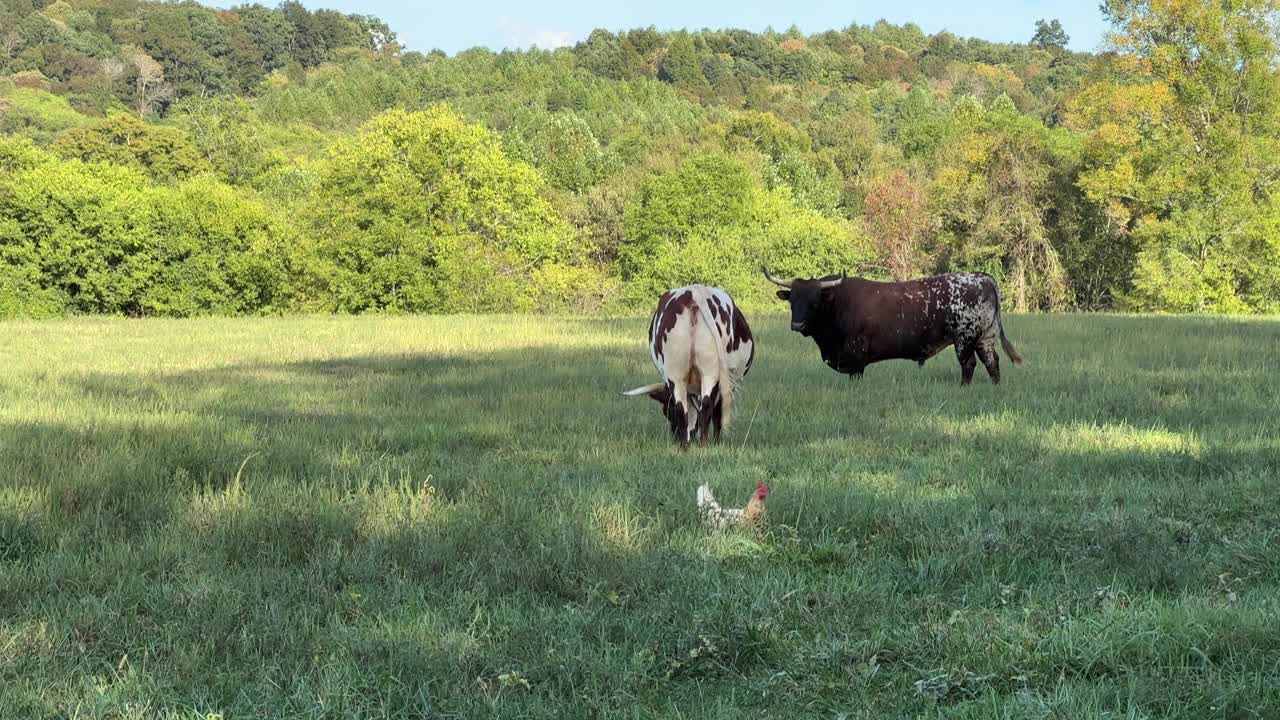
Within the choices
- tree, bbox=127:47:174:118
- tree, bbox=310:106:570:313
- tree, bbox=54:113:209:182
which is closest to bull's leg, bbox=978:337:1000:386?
tree, bbox=310:106:570:313

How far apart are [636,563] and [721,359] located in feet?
12.6

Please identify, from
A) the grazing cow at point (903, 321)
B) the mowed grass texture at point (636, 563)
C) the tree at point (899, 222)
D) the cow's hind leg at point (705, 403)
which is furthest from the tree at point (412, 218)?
the cow's hind leg at point (705, 403)

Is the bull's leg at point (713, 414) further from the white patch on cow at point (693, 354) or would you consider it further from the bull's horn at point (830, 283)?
the bull's horn at point (830, 283)

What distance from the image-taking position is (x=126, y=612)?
4.19m

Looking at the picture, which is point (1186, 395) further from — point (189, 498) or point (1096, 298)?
point (1096, 298)

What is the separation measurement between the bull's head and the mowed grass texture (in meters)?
2.21

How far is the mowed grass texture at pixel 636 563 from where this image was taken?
3.40 metres

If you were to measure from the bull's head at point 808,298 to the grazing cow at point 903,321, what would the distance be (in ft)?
0.10

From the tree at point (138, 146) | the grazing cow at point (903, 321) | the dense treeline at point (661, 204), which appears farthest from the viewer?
the tree at point (138, 146)

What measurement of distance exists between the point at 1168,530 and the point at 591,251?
54.2m

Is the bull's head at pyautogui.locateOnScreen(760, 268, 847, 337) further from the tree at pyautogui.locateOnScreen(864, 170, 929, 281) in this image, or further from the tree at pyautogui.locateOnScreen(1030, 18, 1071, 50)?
the tree at pyautogui.locateOnScreen(1030, 18, 1071, 50)

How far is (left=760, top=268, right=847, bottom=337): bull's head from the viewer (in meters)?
12.4

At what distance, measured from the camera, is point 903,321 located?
1289 centimetres

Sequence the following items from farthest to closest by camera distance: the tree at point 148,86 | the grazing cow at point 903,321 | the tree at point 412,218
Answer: the tree at point 148,86 < the tree at point 412,218 < the grazing cow at point 903,321
